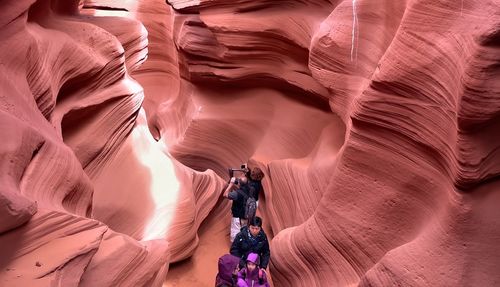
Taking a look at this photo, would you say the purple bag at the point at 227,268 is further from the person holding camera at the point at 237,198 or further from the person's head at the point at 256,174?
the person's head at the point at 256,174

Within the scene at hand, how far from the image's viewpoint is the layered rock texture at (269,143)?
3.42m

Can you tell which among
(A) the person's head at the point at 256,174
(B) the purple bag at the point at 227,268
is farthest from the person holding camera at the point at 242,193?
(B) the purple bag at the point at 227,268

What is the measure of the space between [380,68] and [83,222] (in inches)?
93.3

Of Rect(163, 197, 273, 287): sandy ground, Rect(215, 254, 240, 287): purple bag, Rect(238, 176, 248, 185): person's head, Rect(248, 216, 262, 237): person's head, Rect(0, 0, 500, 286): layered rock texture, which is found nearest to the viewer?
Rect(0, 0, 500, 286): layered rock texture

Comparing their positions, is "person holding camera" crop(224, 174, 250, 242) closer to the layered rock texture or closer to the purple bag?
the layered rock texture

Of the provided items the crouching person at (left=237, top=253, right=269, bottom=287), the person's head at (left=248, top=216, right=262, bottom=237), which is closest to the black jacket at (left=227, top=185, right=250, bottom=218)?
the person's head at (left=248, top=216, right=262, bottom=237)

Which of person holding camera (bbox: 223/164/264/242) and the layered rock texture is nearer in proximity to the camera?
the layered rock texture

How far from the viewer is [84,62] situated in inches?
206

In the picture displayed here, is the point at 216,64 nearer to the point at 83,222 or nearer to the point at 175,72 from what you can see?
the point at 175,72

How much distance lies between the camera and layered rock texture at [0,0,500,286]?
135 inches

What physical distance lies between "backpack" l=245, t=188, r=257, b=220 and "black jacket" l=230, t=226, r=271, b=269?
0.36m

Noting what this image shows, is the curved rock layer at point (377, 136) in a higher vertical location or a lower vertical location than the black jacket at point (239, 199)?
higher

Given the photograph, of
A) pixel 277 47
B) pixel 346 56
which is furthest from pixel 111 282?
pixel 277 47

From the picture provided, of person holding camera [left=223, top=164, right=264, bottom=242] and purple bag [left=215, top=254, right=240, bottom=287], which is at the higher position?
purple bag [left=215, top=254, right=240, bottom=287]
